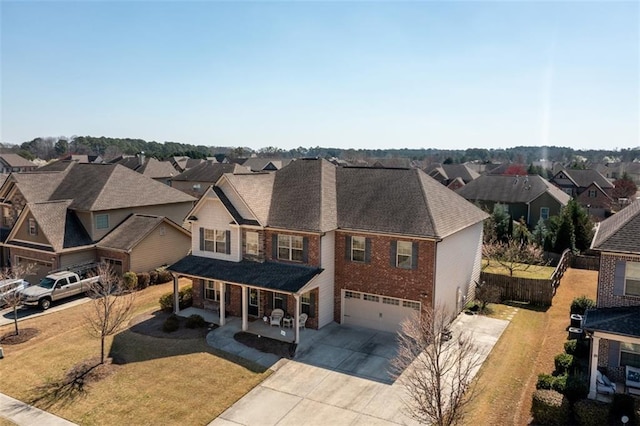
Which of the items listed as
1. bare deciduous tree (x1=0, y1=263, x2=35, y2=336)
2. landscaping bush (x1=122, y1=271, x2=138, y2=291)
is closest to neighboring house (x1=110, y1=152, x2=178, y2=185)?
bare deciduous tree (x1=0, y1=263, x2=35, y2=336)

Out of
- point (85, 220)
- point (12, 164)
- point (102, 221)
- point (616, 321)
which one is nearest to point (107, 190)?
point (102, 221)

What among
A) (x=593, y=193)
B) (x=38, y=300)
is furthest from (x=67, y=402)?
(x=593, y=193)

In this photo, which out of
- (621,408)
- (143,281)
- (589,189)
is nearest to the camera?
(621,408)

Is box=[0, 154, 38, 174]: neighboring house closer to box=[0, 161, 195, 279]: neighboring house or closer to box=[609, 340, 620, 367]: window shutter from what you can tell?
box=[0, 161, 195, 279]: neighboring house

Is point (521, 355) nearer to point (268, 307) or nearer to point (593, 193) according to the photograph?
point (268, 307)

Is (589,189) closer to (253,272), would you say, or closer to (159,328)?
A: (253,272)

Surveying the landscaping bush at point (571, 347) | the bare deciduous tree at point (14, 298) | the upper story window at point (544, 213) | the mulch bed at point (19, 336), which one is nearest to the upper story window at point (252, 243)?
the mulch bed at point (19, 336)

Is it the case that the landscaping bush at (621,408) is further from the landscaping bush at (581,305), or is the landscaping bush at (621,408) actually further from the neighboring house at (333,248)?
the landscaping bush at (581,305)
